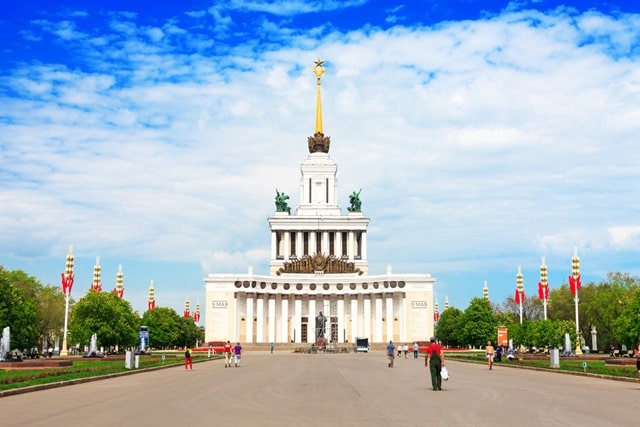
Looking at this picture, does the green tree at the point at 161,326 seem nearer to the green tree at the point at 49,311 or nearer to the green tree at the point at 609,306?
the green tree at the point at 49,311

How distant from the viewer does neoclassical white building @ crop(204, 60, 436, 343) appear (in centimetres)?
12525

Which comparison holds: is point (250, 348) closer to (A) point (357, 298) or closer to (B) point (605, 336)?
(A) point (357, 298)

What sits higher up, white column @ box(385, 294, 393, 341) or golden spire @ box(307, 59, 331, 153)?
golden spire @ box(307, 59, 331, 153)

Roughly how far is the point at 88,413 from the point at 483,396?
12525 mm

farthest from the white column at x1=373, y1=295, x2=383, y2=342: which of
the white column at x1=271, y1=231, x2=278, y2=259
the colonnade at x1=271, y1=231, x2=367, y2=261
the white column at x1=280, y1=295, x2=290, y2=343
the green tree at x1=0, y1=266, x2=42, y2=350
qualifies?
the green tree at x1=0, y1=266, x2=42, y2=350

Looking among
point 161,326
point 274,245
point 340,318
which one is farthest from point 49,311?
point 274,245

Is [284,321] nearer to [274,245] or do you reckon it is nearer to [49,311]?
[274,245]

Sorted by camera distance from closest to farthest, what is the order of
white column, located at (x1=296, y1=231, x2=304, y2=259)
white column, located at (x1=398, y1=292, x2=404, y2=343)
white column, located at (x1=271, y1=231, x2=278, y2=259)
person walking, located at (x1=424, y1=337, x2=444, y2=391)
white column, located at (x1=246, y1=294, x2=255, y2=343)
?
person walking, located at (x1=424, y1=337, x2=444, y2=391), white column, located at (x1=246, y1=294, x2=255, y2=343), white column, located at (x1=398, y1=292, x2=404, y2=343), white column, located at (x1=296, y1=231, x2=304, y2=259), white column, located at (x1=271, y1=231, x2=278, y2=259)

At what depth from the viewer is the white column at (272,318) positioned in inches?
5098

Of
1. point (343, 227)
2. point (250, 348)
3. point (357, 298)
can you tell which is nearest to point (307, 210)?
point (343, 227)

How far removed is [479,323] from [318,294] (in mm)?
45327

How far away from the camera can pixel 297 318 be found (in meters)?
133

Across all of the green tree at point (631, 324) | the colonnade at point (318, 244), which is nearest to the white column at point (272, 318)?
the colonnade at point (318, 244)

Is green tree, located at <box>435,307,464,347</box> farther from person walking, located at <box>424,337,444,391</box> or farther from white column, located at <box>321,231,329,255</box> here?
person walking, located at <box>424,337,444,391</box>
